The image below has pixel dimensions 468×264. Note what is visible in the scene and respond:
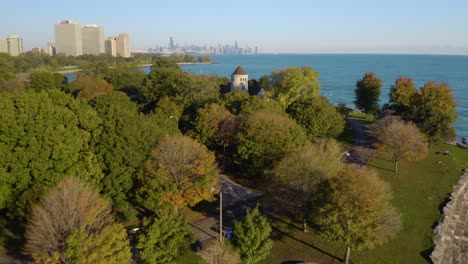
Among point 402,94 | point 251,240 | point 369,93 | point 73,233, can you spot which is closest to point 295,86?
point 369,93

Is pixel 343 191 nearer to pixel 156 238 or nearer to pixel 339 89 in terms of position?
pixel 156 238

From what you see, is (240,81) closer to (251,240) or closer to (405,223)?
(405,223)

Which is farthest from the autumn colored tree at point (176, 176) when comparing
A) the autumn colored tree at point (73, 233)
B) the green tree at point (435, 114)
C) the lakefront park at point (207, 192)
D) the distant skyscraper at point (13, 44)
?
the distant skyscraper at point (13, 44)

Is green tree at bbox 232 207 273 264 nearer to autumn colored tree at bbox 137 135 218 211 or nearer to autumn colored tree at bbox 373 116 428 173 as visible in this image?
autumn colored tree at bbox 137 135 218 211

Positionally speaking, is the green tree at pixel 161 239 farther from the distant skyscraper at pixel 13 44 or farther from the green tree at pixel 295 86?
the distant skyscraper at pixel 13 44

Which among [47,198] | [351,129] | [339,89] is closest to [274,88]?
[351,129]

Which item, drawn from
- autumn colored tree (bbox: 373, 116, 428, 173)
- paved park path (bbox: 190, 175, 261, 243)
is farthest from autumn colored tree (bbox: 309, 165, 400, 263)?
autumn colored tree (bbox: 373, 116, 428, 173)
